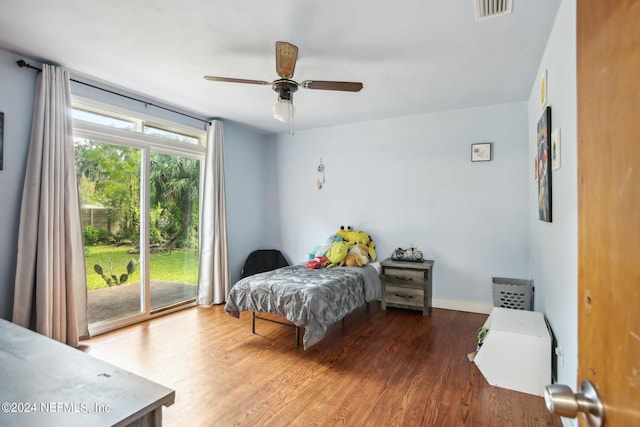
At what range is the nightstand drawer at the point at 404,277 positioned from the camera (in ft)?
12.7

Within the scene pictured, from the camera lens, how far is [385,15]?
208cm

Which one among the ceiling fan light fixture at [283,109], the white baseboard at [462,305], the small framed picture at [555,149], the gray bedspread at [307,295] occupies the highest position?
the ceiling fan light fixture at [283,109]

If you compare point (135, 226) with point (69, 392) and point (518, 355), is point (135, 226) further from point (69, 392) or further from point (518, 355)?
point (518, 355)

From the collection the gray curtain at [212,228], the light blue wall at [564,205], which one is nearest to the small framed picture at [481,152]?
the light blue wall at [564,205]

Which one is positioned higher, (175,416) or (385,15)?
(385,15)

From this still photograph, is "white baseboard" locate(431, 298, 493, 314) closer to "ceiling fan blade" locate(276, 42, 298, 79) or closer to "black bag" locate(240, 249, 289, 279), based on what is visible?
"black bag" locate(240, 249, 289, 279)

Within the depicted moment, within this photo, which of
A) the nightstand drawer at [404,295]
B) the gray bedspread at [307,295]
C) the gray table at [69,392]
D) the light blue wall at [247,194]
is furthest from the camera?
the light blue wall at [247,194]

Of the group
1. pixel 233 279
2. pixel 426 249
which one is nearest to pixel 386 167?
pixel 426 249

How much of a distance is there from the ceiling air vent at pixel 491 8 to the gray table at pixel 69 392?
2473mm

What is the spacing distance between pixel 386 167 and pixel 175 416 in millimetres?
3611

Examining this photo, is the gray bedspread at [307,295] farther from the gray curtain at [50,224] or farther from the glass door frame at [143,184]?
the gray curtain at [50,224]

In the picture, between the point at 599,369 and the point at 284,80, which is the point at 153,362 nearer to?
the point at 284,80

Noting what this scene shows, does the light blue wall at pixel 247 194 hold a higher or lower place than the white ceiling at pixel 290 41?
lower

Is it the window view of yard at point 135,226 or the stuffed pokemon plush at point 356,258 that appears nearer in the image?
the window view of yard at point 135,226
